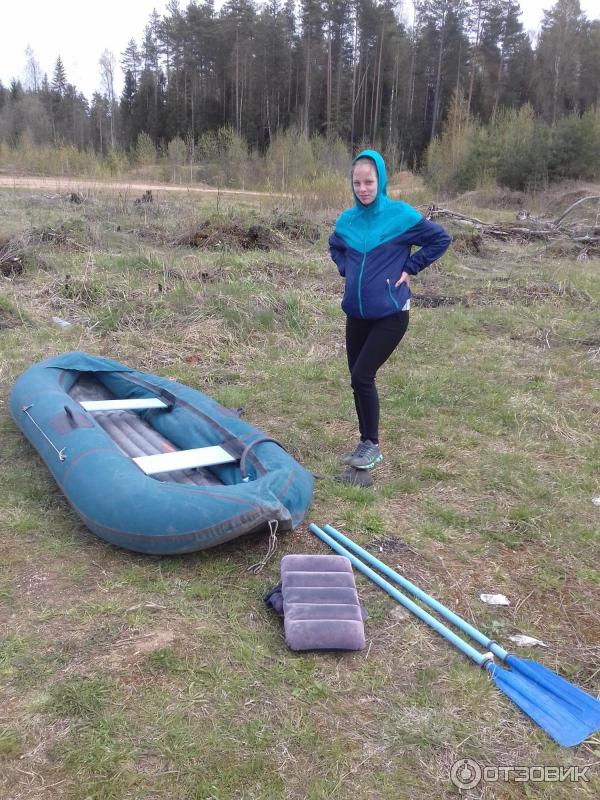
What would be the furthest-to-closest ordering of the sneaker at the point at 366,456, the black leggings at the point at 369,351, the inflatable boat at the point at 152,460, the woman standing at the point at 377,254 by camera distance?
the sneaker at the point at 366,456
the black leggings at the point at 369,351
the woman standing at the point at 377,254
the inflatable boat at the point at 152,460

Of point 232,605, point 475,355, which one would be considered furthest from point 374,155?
point 475,355

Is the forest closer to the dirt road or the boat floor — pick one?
the dirt road

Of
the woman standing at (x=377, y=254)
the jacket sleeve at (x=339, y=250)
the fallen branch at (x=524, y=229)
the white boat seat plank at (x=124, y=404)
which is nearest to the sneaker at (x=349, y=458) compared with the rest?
the woman standing at (x=377, y=254)

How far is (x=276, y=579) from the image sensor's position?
2.80 metres

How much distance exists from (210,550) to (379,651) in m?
0.95

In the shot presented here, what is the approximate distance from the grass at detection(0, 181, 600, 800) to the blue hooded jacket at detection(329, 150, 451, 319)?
1089mm

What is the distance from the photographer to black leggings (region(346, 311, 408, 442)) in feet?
11.5

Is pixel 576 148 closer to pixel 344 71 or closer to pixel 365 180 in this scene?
pixel 344 71

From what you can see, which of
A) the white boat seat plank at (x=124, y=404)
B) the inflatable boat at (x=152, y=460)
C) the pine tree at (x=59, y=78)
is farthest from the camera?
the pine tree at (x=59, y=78)

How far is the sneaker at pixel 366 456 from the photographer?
3793 millimetres

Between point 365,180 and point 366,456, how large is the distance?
5.20ft

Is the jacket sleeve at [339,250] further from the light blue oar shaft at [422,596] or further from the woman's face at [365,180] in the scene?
the light blue oar shaft at [422,596]

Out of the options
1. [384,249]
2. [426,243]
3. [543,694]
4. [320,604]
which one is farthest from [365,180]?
[543,694]

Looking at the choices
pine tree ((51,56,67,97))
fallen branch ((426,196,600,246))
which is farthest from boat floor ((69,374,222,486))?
pine tree ((51,56,67,97))
